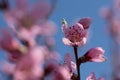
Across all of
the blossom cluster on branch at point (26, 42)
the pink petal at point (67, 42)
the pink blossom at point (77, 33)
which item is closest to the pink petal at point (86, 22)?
the pink blossom at point (77, 33)

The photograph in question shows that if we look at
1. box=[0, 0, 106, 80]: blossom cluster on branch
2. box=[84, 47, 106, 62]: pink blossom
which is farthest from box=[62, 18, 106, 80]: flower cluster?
box=[0, 0, 106, 80]: blossom cluster on branch

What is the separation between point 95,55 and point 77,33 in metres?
0.15

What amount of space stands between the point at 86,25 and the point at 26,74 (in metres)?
0.91

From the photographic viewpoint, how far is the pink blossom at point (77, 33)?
6.06 ft

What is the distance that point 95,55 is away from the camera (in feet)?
6.01

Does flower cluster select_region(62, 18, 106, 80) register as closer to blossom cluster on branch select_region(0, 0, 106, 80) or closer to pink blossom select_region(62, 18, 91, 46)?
pink blossom select_region(62, 18, 91, 46)

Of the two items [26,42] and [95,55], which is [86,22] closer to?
[95,55]

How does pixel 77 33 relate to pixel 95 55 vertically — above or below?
above

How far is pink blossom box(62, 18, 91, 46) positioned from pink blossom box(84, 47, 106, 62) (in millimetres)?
60

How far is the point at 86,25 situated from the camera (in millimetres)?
1852

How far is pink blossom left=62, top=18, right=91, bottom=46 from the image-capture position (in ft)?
6.06

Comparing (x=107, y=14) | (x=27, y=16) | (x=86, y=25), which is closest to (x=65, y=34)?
(x=86, y=25)

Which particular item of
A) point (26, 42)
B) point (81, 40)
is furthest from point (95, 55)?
point (26, 42)

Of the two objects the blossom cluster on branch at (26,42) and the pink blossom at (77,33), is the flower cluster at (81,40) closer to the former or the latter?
the pink blossom at (77,33)
